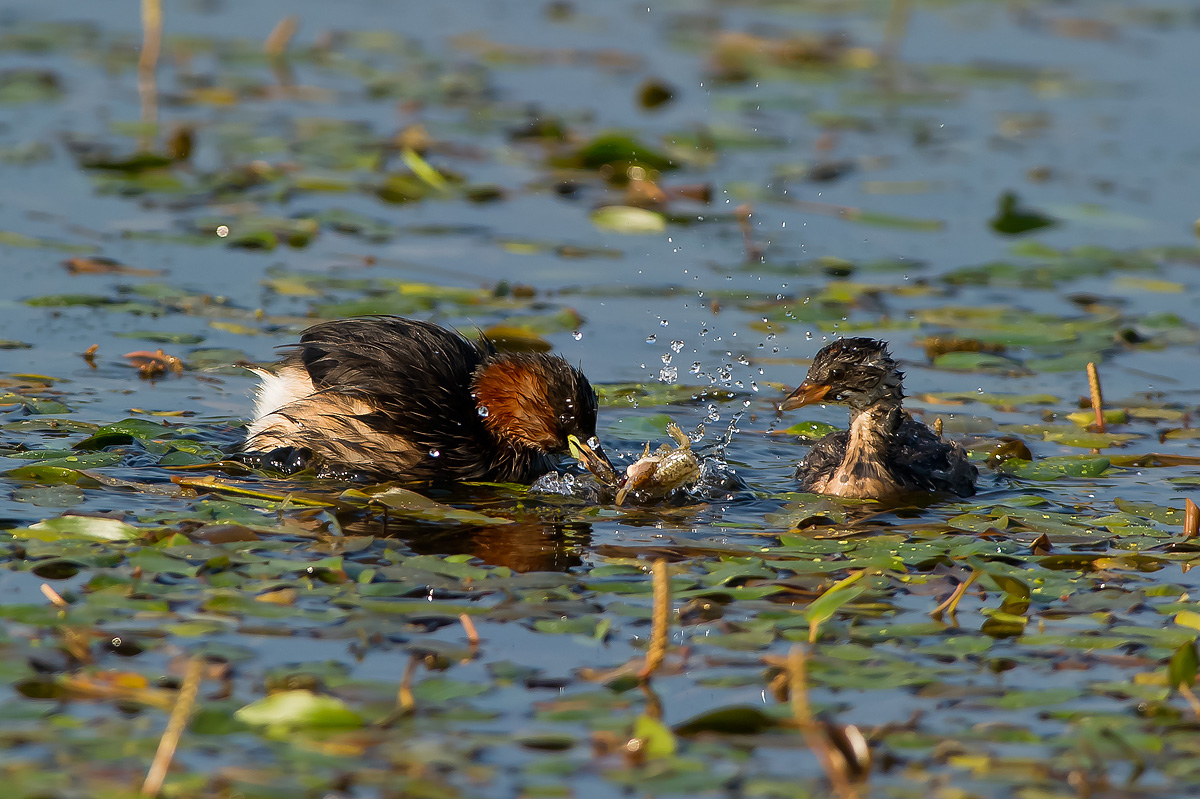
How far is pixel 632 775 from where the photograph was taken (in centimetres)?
445

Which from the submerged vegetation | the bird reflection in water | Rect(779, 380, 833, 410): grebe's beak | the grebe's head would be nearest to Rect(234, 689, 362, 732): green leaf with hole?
the submerged vegetation

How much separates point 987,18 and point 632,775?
55.6 feet

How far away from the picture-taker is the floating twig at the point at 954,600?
5.75 m

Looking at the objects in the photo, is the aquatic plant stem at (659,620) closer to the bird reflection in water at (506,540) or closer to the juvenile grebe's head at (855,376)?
the bird reflection in water at (506,540)

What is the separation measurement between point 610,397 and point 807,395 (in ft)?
4.68

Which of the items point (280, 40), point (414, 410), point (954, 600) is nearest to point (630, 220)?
point (414, 410)

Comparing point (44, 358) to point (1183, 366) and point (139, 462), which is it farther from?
point (1183, 366)

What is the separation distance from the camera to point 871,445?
7.70 m

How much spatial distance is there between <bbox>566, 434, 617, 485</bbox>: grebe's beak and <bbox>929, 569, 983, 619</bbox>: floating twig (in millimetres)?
1984

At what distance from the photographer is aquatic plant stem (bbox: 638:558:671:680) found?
459 cm

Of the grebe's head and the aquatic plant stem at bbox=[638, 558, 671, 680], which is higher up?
the grebe's head

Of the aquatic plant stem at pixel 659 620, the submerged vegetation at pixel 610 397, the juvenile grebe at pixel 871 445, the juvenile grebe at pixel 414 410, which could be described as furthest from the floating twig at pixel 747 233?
the aquatic plant stem at pixel 659 620

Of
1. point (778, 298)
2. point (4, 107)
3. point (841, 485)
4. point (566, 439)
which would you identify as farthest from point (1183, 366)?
point (4, 107)

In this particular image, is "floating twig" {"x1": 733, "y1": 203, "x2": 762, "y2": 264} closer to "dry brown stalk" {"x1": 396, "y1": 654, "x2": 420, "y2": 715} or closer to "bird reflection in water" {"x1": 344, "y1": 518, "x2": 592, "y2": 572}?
"bird reflection in water" {"x1": 344, "y1": 518, "x2": 592, "y2": 572}
